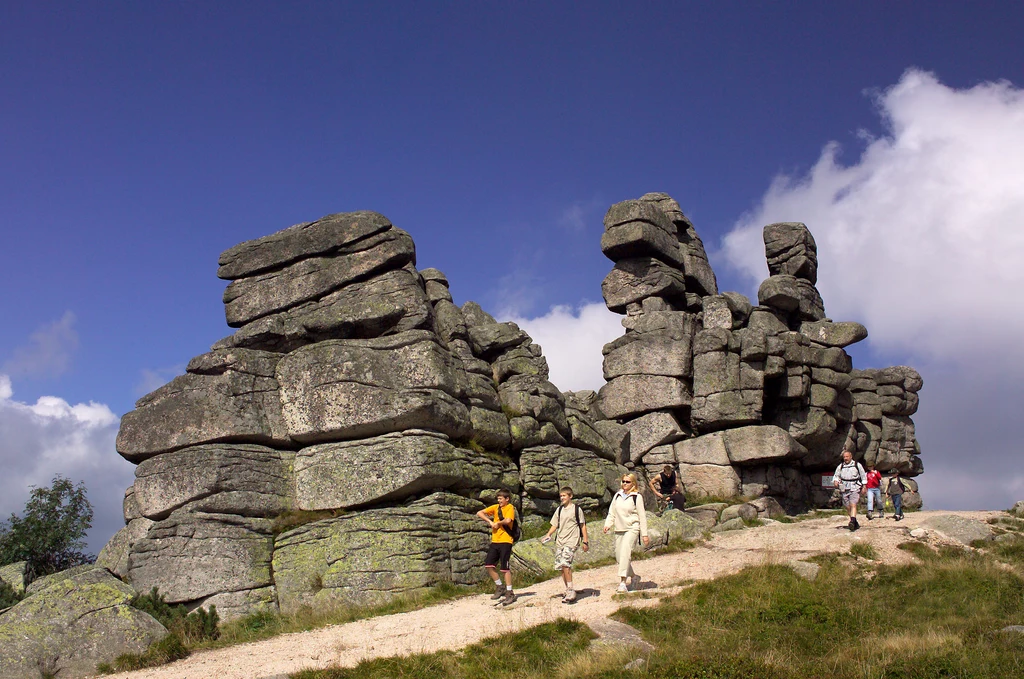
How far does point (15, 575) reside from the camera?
23641mm

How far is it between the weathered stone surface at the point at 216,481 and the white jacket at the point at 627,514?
28.3 ft

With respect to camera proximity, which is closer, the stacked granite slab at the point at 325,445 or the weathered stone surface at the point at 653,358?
the stacked granite slab at the point at 325,445

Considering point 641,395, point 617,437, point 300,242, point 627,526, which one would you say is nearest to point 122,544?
point 300,242

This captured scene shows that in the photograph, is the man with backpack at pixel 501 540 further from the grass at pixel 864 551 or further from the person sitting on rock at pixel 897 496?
the person sitting on rock at pixel 897 496

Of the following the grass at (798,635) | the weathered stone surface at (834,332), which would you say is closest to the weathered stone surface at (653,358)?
the weathered stone surface at (834,332)

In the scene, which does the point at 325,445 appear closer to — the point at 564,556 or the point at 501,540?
the point at 501,540

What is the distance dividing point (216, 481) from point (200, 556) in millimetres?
1766

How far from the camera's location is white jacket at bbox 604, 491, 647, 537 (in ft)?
54.7

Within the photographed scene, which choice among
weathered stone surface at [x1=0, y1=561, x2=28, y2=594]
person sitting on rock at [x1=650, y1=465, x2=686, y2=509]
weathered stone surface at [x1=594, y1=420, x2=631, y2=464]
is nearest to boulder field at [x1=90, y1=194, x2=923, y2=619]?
weathered stone surface at [x1=594, y1=420, x2=631, y2=464]

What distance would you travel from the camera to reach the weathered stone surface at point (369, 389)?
21219mm

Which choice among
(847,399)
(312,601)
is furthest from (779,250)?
(312,601)

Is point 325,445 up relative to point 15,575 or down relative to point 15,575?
up

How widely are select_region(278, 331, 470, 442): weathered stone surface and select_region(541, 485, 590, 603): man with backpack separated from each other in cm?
542

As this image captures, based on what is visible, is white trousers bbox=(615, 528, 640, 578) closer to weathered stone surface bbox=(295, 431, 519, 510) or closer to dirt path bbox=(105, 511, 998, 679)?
dirt path bbox=(105, 511, 998, 679)
